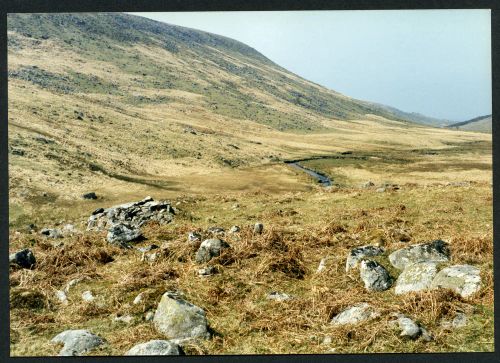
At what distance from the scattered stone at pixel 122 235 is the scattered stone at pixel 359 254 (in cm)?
807

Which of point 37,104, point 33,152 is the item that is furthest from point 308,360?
point 37,104

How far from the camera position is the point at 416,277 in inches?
405

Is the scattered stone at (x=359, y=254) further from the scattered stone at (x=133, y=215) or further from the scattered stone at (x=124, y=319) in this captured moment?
the scattered stone at (x=133, y=215)

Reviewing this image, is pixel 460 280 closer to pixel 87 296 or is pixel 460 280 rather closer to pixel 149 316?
Result: pixel 149 316

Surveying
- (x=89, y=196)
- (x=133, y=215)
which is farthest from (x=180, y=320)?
(x=89, y=196)

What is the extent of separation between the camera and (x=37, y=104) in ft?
290

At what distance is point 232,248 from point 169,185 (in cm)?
4395

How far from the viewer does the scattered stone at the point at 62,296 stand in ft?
34.2

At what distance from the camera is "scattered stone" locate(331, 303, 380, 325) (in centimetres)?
888

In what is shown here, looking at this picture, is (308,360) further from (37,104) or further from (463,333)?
(37,104)

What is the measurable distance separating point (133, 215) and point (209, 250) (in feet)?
36.6

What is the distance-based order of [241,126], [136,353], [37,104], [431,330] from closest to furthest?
[136,353] → [431,330] → [37,104] → [241,126]

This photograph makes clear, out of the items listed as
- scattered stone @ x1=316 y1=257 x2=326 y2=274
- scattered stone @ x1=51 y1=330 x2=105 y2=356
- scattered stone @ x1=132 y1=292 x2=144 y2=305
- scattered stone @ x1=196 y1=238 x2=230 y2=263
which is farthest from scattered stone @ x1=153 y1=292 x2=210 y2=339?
scattered stone @ x1=316 y1=257 x2=326 y2=274

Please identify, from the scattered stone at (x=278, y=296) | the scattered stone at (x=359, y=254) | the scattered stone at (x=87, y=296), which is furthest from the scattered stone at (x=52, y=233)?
the scattered stone at (x=359, y=254)
